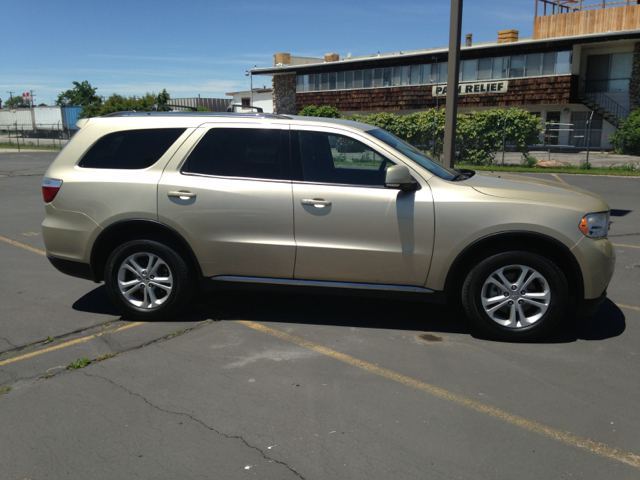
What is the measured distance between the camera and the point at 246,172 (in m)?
5.27

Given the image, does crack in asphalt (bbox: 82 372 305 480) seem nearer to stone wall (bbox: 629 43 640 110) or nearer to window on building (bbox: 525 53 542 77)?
stone wall (bbox: 629 43 640 110)

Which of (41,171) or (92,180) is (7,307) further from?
(41,171)

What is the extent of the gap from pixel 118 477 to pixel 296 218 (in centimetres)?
259

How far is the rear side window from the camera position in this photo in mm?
5441

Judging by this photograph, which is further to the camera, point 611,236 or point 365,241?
point 611,236

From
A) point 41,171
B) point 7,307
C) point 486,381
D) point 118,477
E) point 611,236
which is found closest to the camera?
point 118,477

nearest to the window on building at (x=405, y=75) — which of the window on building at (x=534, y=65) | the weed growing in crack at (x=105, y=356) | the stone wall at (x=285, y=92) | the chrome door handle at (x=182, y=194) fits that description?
the window on building at (x=534, y=65)

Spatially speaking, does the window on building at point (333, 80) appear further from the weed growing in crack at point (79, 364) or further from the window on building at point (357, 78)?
the weed growing in crack at point (79, 364)

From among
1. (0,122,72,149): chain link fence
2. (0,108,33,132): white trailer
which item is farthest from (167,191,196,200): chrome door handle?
(0,108,33,132): white trailer

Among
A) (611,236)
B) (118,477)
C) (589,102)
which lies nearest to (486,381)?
(118,477)

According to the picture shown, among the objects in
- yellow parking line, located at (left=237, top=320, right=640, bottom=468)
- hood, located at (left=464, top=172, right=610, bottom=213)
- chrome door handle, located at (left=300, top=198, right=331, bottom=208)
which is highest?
hood, located at (left=464, top=172, right=610, bottom=213)

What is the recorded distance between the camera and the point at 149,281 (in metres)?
5.46

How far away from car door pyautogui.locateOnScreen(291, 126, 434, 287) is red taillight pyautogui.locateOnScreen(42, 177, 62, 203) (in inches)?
87.6

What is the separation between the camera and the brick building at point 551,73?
1352 inches
